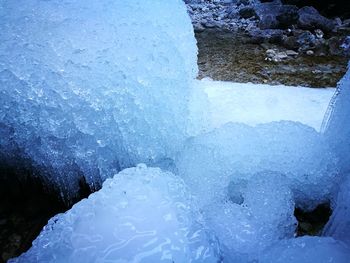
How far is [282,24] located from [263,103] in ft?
11.2

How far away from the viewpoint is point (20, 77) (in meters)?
2.11

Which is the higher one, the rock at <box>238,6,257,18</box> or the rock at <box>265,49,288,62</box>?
the rock at <box>238,6,257,18</box>

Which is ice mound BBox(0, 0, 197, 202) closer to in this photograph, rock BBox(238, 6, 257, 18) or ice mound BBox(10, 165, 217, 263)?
ice mound BBox(10, 165, 217, 263)

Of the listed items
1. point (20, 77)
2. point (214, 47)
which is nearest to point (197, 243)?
point (20, 77)

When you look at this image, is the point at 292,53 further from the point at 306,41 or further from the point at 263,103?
the point at 263,103

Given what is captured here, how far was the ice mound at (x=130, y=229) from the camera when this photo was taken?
1.47m

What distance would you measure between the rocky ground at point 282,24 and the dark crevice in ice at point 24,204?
364 centimetres

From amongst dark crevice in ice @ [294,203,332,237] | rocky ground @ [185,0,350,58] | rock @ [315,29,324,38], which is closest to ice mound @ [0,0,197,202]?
dark crevice in ice @ [294,203,332,237]

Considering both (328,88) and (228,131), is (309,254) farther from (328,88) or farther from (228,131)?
(328,88)

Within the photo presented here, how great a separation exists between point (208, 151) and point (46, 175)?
1241 millimetres

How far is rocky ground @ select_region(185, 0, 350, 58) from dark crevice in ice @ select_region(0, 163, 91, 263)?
3.64 meters

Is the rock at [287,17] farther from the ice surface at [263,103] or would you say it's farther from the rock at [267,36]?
the ice surface at [263,103]

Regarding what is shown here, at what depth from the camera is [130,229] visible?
1.56 metres

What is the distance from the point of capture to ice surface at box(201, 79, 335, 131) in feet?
10.1
